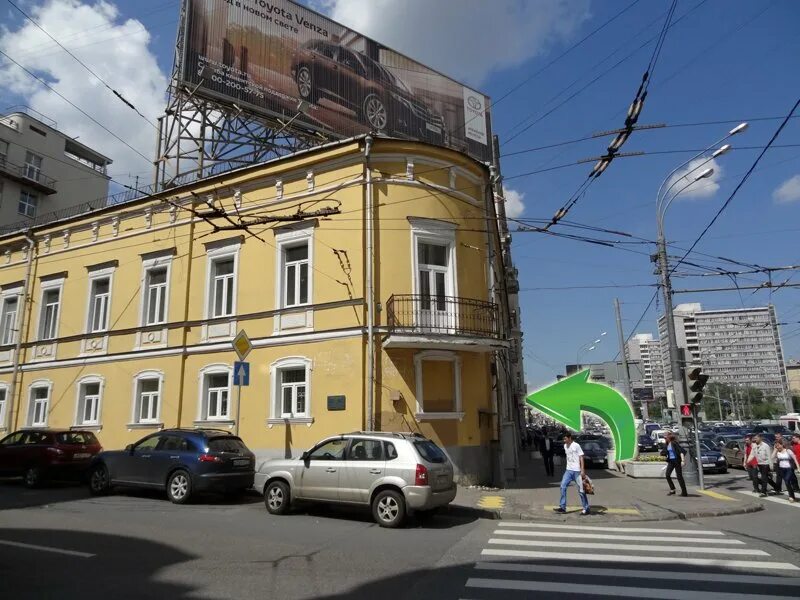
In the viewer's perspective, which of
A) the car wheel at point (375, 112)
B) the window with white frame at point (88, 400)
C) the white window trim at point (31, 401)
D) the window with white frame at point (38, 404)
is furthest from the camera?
the car wheel at point (375, 112)

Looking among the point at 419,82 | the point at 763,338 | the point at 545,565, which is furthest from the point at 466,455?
the point at 763,338

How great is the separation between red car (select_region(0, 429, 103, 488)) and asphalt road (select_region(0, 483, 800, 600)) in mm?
3550

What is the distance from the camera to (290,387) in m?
16.4

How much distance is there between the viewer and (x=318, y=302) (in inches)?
642

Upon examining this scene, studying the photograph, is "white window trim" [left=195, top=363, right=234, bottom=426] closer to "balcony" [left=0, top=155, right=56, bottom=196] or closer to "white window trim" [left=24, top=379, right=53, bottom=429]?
"white window trim" [left=24, top=379, right=53, bottom=429]

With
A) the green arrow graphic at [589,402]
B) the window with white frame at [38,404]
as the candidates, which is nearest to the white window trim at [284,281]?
the green arrow graphic at [589,402]

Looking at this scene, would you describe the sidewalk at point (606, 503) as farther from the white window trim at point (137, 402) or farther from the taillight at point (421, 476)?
the white window trim at point (137, 402)

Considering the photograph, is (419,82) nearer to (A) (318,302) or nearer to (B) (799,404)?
(A) (318,302)

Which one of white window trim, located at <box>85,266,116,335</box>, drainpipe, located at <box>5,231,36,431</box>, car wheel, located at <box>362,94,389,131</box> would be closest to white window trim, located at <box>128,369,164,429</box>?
white window trim, located at <box>85,266,116,335</box>

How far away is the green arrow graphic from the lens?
21.3 m

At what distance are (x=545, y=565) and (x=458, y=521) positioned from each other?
3.86m

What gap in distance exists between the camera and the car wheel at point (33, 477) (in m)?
14.9

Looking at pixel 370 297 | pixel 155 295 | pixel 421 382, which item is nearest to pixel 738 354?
pixel 421 382

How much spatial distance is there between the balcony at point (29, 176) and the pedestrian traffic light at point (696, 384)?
139ft
